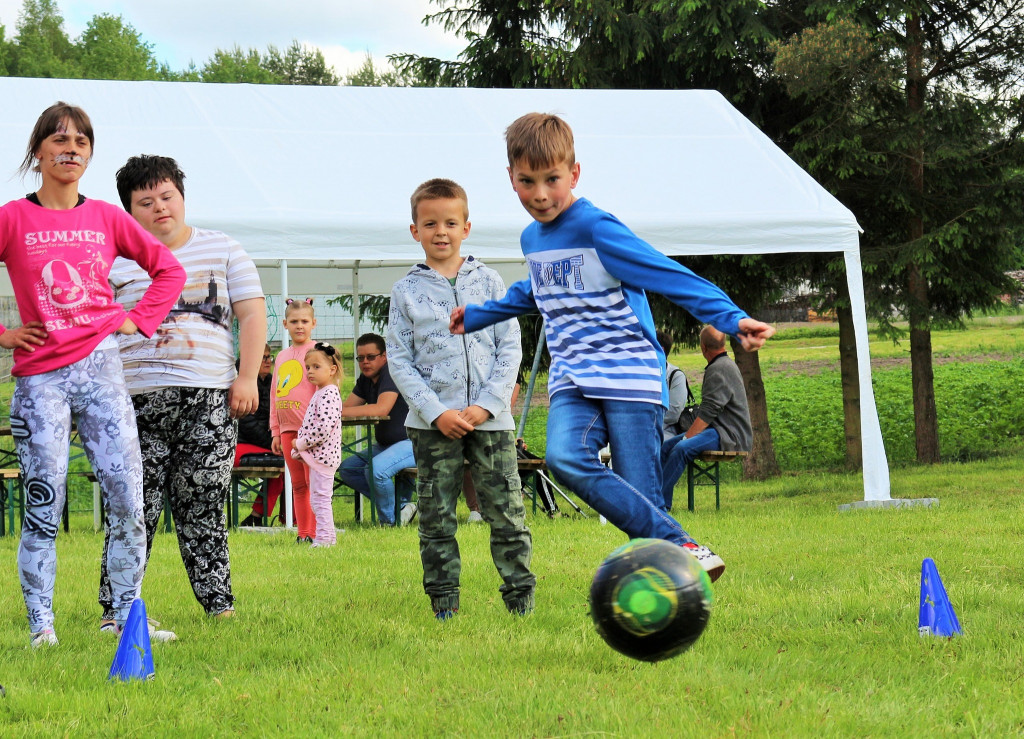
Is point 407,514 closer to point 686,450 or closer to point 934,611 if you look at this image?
point 686,450

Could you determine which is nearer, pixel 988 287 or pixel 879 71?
pixel 879 71

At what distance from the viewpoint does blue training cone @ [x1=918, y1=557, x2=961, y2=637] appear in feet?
12.6

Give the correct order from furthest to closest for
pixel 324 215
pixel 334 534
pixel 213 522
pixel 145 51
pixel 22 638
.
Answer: pixel 145 51, pixel 324 215, pixel 334 534, pixel 213 522, pixel 22 638

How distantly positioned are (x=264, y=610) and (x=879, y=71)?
30.4ft

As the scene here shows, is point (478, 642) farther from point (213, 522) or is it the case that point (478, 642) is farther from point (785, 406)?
point (785, 406)

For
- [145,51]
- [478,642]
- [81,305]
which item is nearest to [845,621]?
[478,642]

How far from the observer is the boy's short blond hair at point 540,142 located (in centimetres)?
368

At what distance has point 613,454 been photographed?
12.0ft

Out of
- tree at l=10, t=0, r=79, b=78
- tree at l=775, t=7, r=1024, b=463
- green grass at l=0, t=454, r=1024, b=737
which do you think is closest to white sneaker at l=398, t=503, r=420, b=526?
green grass at l=0, t=454, r=1024, b=737

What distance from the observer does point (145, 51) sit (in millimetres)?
45938

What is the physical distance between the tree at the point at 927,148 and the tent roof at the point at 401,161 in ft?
7.51

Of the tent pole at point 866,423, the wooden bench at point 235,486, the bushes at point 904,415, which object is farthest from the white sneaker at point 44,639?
the bushes at point 904,415

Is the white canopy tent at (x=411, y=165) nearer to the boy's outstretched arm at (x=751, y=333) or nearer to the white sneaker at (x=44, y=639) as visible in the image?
the white sneaker at (x=44, y=639)

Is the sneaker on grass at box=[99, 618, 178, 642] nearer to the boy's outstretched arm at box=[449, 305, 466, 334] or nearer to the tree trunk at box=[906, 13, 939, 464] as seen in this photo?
the boy's outstretched arm at box=[449, 305, 466, 334]
